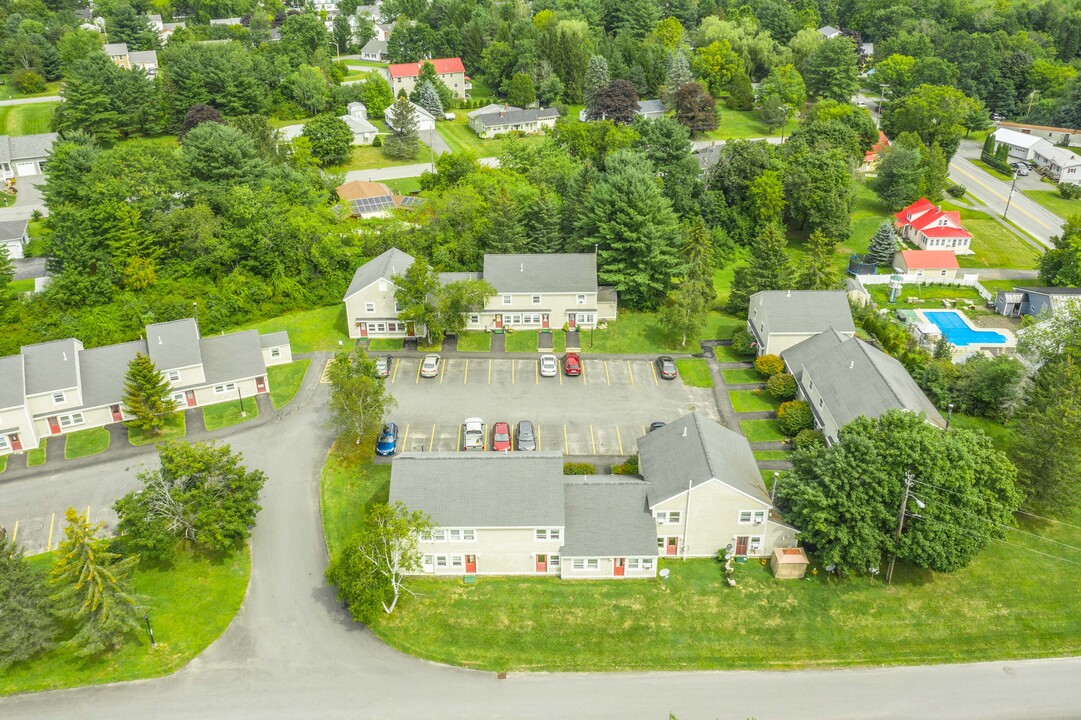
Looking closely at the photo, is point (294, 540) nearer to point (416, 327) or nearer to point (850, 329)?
point (416, 327)

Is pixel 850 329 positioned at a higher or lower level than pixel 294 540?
higher

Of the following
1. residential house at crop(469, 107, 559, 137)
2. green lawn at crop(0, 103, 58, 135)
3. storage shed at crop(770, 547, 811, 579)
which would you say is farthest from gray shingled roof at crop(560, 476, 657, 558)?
green lawn at crop(0, 103, 58, 135)

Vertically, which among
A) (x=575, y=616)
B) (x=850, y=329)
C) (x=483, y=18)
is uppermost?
(x=483, y=18)

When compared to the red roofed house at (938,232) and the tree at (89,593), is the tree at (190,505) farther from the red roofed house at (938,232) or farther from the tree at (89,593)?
the red roofed house at (938,232)

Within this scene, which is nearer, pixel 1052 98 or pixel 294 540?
pixel 294 540

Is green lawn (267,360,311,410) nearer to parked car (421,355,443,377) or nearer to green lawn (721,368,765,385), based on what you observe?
parked car (421,355,443,377)

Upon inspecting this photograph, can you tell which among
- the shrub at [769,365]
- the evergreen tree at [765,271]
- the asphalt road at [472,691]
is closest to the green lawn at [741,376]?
the shrub at [769,365]

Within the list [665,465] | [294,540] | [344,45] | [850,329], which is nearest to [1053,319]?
[850,329]
